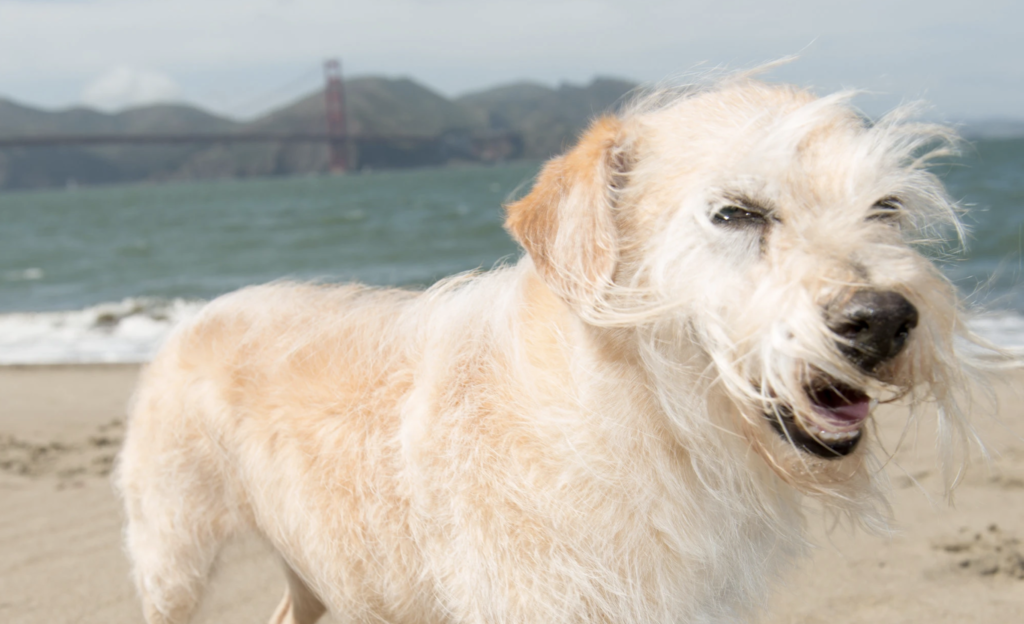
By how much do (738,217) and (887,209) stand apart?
0.30 meters

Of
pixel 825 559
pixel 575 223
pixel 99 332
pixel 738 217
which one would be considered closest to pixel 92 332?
pixel 99 332

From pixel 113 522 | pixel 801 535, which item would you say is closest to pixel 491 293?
pixel 801 535

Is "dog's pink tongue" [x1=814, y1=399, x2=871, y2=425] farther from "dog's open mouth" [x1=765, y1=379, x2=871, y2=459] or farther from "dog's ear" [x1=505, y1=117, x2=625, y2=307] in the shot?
"dog's ear" [x1=505, y1=117, x2=625, y2=307]

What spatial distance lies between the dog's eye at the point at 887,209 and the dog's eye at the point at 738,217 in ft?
0.71

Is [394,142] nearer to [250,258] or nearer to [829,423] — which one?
[250,258]

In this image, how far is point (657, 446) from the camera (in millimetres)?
1782

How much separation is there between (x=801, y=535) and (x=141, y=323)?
10247mm

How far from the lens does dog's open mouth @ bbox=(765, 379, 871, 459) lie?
1.53 m

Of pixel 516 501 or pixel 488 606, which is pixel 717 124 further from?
pixel 488 606

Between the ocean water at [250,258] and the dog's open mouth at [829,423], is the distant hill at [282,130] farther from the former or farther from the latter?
the dog's open mouth at [829,423]

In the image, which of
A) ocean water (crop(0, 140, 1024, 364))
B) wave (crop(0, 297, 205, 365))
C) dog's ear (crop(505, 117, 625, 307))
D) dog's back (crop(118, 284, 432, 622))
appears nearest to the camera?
dog's ear (crop(505, 117, 625, 307))

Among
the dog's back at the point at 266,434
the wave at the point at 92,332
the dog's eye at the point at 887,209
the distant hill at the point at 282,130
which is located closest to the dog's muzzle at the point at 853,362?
the dog's eye at the point at 887,209

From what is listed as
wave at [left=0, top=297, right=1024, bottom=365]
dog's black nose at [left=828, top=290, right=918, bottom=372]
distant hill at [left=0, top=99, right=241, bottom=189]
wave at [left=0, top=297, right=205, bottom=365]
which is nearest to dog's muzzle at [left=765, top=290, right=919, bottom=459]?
dog's black nose at [left=828, top=290, right=918, bottom=372]

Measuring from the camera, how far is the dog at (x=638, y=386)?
1.51m
